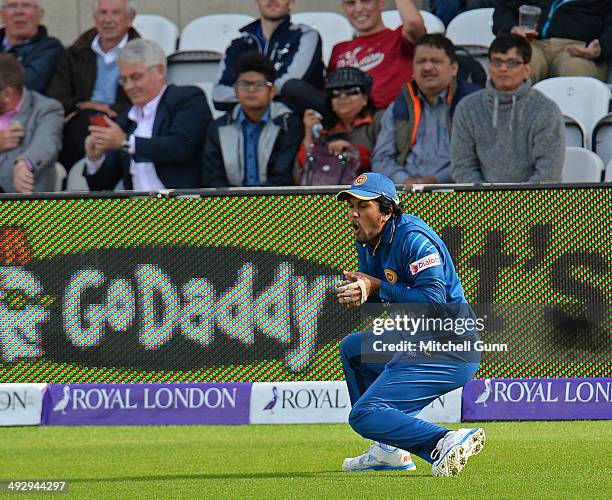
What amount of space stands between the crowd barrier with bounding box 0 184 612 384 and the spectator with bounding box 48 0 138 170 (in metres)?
3.83

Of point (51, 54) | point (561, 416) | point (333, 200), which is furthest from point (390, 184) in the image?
point (51, 54)

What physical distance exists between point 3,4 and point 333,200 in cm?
597

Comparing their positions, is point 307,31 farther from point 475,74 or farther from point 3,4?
point 3,4

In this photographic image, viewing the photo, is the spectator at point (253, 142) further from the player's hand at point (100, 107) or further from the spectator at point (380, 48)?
the player's hand at point (100, 107)

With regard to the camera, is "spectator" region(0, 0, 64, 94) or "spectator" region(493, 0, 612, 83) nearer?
"spectator" region(493, 0, 612, 83)

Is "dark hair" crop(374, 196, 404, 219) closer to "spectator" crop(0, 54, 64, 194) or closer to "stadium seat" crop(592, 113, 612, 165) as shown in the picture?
"stadium seat" crop(592, 113, 612, 165)

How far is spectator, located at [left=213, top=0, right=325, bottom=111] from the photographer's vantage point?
12438mm

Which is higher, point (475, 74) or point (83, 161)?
point (475, 74)

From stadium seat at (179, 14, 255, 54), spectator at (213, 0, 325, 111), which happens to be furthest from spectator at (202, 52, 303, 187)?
stadium seat at (179, 14, 255, 54)

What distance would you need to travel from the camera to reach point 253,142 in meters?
11.5

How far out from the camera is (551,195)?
30.0 feet

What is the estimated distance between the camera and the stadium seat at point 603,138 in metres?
11.4

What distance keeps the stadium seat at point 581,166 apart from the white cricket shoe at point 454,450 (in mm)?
4711

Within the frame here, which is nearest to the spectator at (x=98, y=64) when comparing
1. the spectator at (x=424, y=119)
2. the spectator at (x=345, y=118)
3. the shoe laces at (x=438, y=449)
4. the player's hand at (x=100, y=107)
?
the player's hand at (x=100, y=107)
